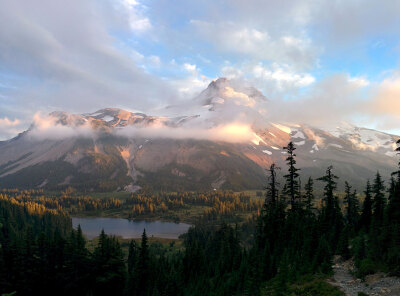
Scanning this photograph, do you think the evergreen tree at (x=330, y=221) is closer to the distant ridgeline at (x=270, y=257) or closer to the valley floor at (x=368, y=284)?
the distant ridgeline at (x=270, y=257)

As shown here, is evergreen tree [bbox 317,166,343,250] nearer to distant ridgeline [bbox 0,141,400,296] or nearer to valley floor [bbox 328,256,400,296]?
distant ridgeline [bbox 0,141,400,296]

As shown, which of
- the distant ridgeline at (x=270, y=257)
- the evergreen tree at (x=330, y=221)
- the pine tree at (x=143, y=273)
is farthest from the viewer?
the pine tree at (x=143, y=273)

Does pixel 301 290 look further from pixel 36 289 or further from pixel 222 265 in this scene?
pixel 36 289

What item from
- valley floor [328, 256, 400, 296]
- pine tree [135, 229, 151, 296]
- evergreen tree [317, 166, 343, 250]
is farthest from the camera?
pine tree [135, 229, 151, 296]

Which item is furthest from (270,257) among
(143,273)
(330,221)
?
(143,273)

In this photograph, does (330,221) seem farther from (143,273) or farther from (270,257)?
(143,273)

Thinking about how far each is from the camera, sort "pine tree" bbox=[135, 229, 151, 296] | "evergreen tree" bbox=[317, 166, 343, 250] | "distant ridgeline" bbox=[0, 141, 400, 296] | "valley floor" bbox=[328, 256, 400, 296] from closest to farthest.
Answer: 1. "valley floor" bbox=[328, 256, 400, 296]
2. "distant ridgeline" bbox=[0, 141, 400, 296]
3. "evergreen tree" bbox=[317, 166, 343, 250]
4. "pine tree" bbox=[135, 229, 151, 296]

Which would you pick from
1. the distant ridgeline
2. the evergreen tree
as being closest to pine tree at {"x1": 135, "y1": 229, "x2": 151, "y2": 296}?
the distant ridgeline

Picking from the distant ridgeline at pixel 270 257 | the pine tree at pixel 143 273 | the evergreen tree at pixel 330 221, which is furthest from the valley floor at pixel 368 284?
the pine tree at pixel 143 273

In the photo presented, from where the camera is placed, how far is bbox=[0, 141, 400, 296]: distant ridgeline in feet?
91.8

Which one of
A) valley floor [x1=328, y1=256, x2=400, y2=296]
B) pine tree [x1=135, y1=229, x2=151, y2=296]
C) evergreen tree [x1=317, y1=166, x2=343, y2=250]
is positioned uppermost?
evergreen tree [x1=317, y1=166, x2=343, y2=250]

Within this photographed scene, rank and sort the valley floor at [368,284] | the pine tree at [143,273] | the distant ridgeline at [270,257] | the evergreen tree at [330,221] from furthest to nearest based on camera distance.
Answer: the pine tree at [143,273] → the evergreen tree at [330,221] → the distant ridgeline at [270,257] → the valley floor at [368,284]

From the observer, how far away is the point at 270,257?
35438 mm

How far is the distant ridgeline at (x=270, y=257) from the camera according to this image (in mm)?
Result: 27984
